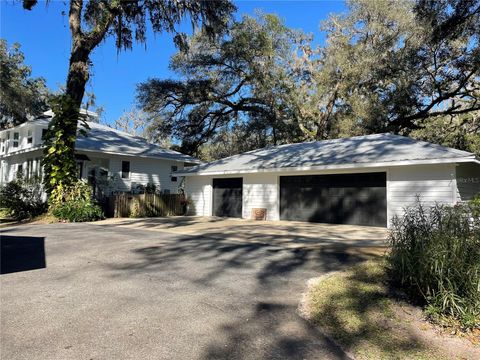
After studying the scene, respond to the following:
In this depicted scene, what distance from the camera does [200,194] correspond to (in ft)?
64.4

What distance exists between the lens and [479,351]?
3332 millimetres

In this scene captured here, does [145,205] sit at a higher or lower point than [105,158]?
lower

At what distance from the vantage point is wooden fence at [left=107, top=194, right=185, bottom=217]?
54.6 feet

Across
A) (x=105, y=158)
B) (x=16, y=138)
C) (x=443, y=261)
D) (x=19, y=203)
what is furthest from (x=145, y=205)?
(x=443, y=261)

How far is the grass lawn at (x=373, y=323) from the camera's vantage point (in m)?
3.34

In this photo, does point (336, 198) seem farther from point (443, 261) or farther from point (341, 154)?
point (443, 261)

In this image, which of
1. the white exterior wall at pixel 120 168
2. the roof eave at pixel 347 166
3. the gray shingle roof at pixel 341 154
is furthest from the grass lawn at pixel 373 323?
the white exterior wall at pixel 120 168

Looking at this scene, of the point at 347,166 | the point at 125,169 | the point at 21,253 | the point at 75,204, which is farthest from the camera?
the point at 125,169

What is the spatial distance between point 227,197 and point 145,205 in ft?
13.5

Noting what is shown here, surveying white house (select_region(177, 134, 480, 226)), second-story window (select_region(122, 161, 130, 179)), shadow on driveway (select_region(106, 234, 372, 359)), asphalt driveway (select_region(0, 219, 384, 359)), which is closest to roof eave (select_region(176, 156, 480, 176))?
white house (select_region(177, 134, 480, 226))

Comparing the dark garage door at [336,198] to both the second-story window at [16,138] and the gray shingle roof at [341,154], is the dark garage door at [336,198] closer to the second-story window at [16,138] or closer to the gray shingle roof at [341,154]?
the gray shingle roof at [341,154]

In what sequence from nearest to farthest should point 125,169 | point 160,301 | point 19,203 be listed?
point 160,301 < point 19,203 < point 125,169

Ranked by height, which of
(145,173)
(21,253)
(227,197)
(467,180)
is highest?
(145,173)

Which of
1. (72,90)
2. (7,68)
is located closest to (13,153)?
(72,90)
